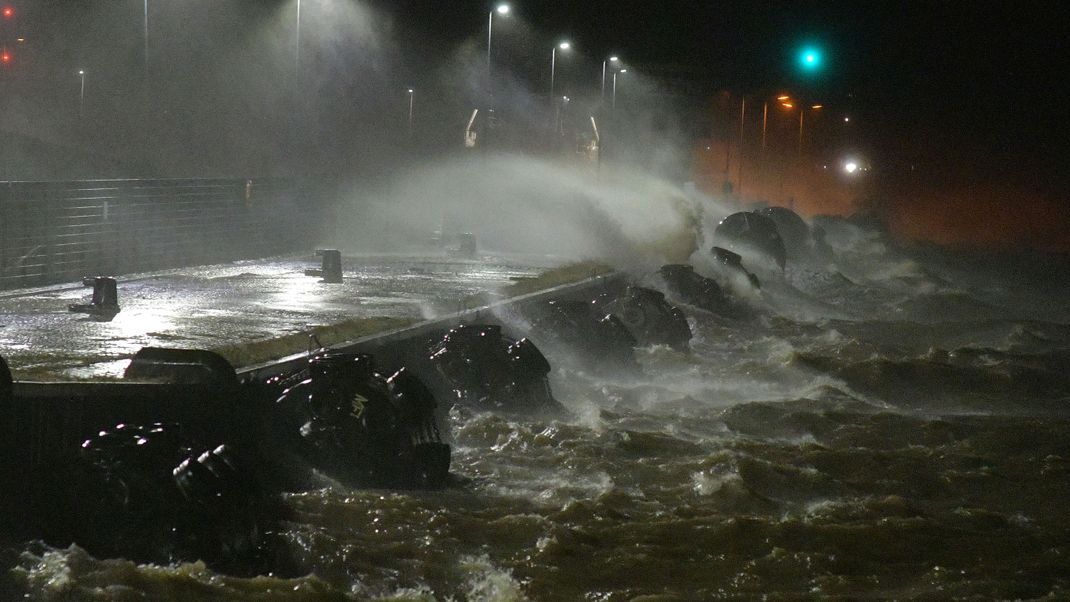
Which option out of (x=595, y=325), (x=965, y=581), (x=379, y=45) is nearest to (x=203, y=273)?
(x=595, y=325)

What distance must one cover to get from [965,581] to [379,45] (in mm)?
51362

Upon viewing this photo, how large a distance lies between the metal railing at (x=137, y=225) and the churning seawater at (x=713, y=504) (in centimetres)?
667

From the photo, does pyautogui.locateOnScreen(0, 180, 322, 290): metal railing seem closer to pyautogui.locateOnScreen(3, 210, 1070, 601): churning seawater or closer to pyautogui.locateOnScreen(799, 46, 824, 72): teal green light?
pyautogui.locateOnScreen(3, 210, 1070, 601): churning seawater

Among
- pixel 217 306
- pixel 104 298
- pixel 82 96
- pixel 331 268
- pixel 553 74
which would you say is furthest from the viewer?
pixel 82 96

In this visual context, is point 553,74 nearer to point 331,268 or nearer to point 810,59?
point 810,59

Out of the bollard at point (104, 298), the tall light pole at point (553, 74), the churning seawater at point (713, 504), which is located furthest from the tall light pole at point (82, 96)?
the bollard at point (104, 298)

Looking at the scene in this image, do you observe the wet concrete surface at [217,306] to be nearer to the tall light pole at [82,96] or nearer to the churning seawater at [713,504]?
the churning seawater at [713,504]

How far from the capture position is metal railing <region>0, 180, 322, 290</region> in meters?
16.5

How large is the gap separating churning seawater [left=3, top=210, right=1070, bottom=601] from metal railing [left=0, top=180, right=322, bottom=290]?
6.67 metres

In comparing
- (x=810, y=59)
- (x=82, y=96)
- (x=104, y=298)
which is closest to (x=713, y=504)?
(x=104, y=298)

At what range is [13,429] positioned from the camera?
873 centimetres

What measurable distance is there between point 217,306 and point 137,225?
5.19 meters

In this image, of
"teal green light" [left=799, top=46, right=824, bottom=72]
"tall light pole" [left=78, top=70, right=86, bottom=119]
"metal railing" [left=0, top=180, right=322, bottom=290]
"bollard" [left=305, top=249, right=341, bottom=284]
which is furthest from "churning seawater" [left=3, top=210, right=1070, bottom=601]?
"tall light pole" [left=78, top=70, right=86, bottom=119]

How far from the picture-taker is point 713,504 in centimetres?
1029
